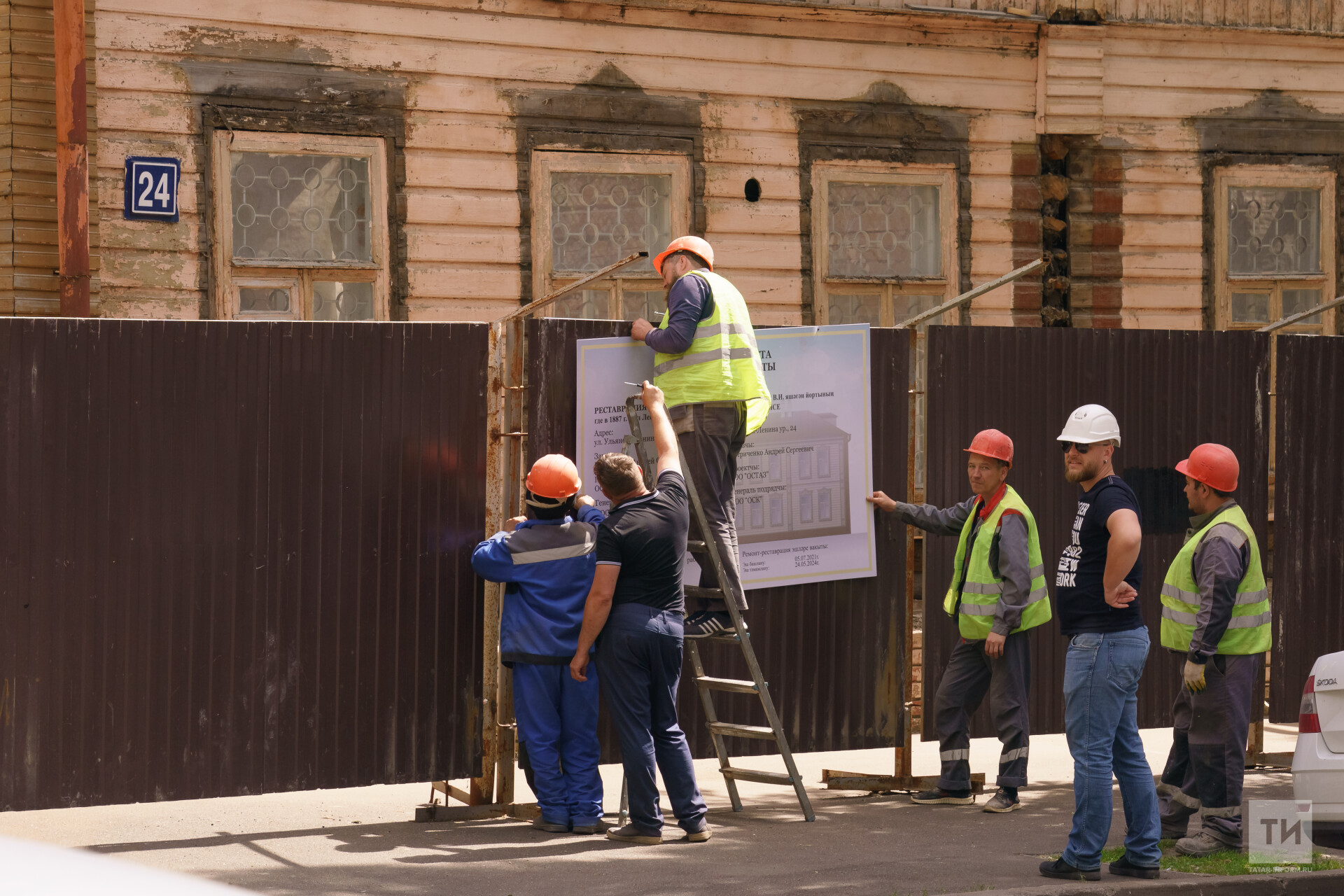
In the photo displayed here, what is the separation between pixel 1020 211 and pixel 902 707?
19.8 feet

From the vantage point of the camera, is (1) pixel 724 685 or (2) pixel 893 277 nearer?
(1) pixel 724 685

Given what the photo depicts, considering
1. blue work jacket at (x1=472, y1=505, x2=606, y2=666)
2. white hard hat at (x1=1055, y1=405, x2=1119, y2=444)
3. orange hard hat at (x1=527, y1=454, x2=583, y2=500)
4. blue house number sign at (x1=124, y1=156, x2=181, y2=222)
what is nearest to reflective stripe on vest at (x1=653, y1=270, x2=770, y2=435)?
orange hard hat at (x1=527, y1=454, x2=583, y2=500)

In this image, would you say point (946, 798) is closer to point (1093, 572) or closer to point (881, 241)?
point (1093, 572)

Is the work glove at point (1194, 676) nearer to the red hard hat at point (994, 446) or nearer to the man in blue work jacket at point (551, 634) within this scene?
the red hard hat at point (994, 446)

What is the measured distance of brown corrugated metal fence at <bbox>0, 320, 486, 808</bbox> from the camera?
22.8 feet

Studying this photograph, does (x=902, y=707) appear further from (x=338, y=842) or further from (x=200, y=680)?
(x=200, y=680)

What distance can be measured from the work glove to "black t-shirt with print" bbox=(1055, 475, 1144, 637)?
0.56m

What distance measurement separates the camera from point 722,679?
7938 millimetres

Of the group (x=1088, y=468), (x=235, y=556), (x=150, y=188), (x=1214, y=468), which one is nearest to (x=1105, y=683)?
(x=1088, y=468)

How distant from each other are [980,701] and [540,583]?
2.41 m

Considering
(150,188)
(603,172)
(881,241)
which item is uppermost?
(603,172)

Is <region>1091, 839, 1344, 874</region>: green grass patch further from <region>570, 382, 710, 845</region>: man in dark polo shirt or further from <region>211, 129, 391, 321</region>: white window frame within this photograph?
<region>211, 129, 391, 321</region>: white window frame

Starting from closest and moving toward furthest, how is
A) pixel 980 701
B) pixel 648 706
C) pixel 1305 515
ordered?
pixel 648 706 → pixel 980 701 → pixel 1305 515

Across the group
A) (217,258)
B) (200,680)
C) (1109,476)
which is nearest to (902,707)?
(1109,476)
